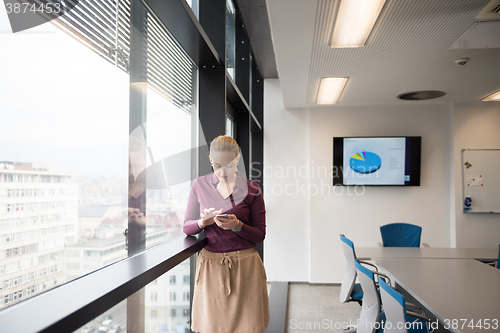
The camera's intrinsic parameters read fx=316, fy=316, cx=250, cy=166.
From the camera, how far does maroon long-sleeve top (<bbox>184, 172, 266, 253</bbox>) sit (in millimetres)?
1887

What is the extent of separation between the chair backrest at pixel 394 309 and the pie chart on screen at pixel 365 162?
352 centimetres

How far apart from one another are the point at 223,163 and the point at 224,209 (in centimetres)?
28

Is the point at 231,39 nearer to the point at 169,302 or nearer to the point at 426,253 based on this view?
the point at 169,302

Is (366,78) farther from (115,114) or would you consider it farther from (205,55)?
(115,114)

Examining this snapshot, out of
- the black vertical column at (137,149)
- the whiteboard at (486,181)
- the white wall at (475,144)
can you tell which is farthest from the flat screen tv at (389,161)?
the black vertical column at (137,149)

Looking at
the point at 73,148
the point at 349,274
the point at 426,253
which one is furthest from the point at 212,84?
the point at 426,253

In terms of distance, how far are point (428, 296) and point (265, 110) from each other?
419cm

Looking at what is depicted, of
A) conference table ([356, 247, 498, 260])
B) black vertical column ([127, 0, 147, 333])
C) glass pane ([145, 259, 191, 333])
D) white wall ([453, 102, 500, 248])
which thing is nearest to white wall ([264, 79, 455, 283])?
white wall ([453, 102, 500, 248])

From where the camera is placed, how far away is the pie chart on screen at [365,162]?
5.31 m

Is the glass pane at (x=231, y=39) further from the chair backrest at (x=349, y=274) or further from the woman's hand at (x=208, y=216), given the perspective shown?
the chair backrest at (x=349, y=274)

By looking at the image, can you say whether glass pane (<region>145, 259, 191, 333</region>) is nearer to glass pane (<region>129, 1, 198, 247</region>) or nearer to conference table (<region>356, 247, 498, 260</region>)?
glass pane (<region>129, 1, 198, 247</region>)

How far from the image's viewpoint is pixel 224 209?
6.23 feet

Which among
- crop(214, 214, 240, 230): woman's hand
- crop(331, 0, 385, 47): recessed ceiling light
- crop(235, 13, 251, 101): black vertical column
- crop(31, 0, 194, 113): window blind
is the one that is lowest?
crop(214, 214, 240, 230): woman's hand

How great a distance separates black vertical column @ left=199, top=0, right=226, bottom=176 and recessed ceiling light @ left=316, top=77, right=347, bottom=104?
1.92 m
